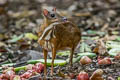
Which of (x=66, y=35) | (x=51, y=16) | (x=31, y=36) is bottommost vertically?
(x=31, y=36)

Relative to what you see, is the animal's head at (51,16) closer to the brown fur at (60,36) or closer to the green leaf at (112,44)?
the brown fur at (60,36)

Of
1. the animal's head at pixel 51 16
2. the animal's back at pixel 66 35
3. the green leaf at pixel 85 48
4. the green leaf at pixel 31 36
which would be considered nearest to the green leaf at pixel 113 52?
the green leaf at pixel 85 48

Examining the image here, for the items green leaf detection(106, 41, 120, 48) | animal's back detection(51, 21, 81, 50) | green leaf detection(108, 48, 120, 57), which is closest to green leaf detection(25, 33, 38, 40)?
green leaf detection(106, 41, 120, 48)

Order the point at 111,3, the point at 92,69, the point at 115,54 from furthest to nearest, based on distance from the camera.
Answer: the point at 111,3 → the point at 115,54 → the point at 92,69

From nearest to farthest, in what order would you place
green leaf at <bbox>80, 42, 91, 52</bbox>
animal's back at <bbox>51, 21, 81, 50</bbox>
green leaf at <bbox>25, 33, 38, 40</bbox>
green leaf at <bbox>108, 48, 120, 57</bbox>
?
animal's back at <bbox>51, 21, 81, 50</bbox>, green leaf at <bbox>108, 48, 120, 57</bbox>, green leaf at <bbox>80, 42, 91, 52</bbox>, green leaf at <bbox>25, 33, 38, 40</bbox>

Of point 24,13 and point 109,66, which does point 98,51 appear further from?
point 24,13

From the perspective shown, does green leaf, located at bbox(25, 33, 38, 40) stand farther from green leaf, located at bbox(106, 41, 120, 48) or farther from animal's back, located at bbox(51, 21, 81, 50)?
animal's back, located at bbox(51, 21, 81, 50)

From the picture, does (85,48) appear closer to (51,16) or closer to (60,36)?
(60,36)

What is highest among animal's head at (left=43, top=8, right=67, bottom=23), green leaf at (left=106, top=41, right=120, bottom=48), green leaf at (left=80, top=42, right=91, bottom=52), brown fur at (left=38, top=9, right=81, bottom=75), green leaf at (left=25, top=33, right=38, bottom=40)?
animal's head at (left=43, top=8, right=67, bottom=23)

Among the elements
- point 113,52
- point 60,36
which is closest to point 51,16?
point 60,36

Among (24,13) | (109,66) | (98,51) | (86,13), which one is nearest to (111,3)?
(86,13)

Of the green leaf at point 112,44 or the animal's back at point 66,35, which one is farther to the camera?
the green leaf at point 112,44
